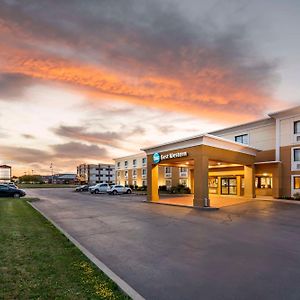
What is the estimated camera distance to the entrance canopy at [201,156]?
21516 millimetres

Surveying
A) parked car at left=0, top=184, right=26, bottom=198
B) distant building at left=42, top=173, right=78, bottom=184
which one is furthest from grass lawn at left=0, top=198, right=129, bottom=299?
distant building at left=42, top=173, right=78, bottom=184

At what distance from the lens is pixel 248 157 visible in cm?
2833

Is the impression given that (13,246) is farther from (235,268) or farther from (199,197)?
(199,197)

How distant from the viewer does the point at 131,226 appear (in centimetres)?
1235

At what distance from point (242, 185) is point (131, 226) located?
24.2m

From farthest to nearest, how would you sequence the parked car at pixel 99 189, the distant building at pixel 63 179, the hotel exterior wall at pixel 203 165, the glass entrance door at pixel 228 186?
the distant building at pixel 63 179
the parked car at pixel 99 189
the glass entrance door at pixel 228 186
the hotel exterior wall at pixel 203 165

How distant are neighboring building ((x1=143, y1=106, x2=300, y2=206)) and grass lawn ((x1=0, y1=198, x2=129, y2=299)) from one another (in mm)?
15216

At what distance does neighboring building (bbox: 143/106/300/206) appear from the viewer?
72.7 feet

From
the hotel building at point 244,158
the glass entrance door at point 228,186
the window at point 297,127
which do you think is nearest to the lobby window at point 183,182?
the hotel building at point 244,158

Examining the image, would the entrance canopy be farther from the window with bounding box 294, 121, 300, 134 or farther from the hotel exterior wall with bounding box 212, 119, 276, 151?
the window with bounding box 294, 121, 300, 134

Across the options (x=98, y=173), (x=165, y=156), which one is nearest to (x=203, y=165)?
(x=165, y=156)

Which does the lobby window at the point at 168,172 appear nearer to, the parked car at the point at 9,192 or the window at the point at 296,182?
the window at the point at 296,182

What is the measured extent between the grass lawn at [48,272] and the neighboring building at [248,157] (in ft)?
49.9

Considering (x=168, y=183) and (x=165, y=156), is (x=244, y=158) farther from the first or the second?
(x=168, y=183)
